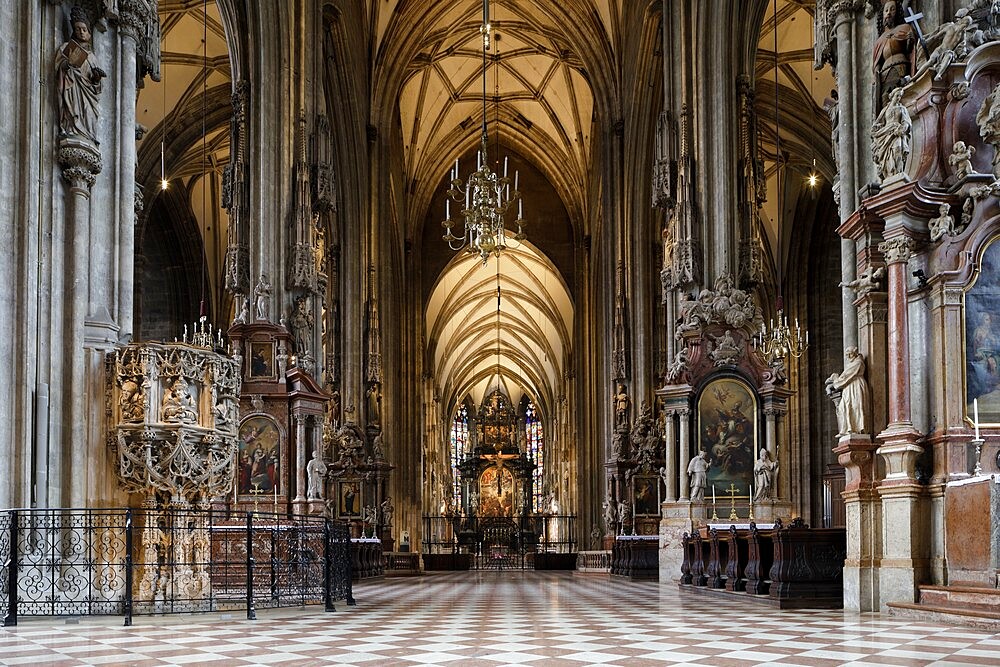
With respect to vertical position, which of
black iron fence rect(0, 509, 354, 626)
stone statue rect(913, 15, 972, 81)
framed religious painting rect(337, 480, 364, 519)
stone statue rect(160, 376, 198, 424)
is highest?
stone statue rect(913, 15, 972, 81)

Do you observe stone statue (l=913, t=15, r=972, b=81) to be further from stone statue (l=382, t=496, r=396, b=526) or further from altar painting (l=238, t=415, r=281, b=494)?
stone statue (l=382, t=496, r=396, b=526)

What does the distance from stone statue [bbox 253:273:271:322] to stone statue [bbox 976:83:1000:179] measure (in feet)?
43.4

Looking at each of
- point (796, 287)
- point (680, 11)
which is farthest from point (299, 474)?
point (796, 287)

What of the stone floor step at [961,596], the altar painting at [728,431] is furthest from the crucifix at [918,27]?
the altar painting at [728,431]

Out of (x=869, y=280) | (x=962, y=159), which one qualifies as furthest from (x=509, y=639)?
(x=962, y=159)

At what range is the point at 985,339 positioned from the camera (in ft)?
35.7

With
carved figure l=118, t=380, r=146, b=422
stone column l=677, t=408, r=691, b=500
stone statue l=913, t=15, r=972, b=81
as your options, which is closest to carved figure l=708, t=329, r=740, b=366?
stone column l=677, t=408, r=691, b=500

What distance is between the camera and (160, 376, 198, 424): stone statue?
35.0 feet

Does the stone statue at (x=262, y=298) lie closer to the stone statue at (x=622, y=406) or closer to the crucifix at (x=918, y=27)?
the stone statue at (x=622, y=406)

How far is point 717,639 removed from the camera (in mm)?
8250

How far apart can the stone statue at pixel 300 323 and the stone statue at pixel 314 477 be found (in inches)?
80.2

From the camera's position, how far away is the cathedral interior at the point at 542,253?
10.6 meters

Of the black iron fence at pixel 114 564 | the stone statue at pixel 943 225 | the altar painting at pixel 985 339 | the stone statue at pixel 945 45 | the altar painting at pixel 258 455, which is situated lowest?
the black iron fence at pixel 114 564

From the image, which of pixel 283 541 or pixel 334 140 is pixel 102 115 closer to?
pixel 283 541
